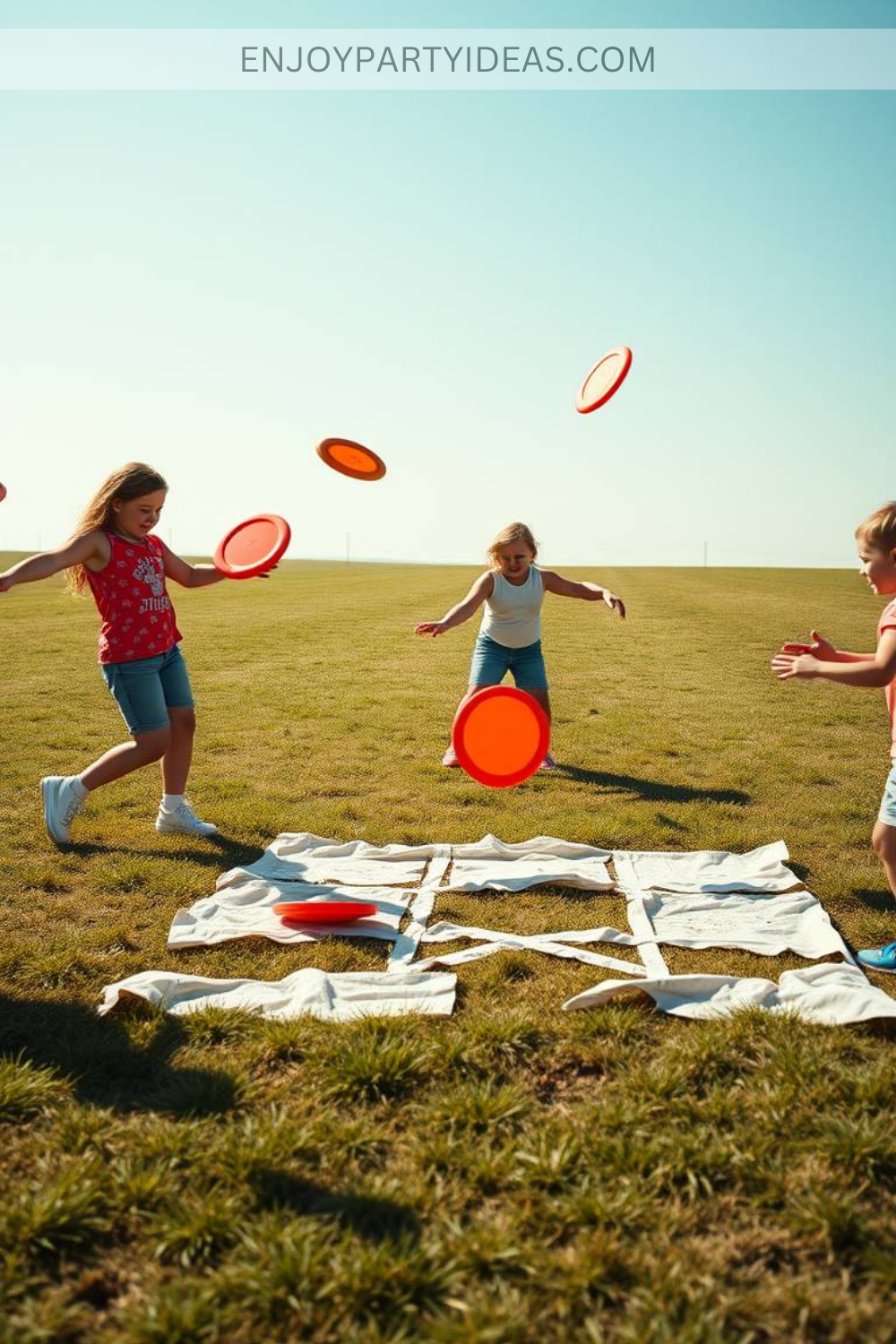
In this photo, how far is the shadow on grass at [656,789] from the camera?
8.14m

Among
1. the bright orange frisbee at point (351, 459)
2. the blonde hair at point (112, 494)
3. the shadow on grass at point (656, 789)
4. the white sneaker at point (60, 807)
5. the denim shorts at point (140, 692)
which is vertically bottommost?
the shadow on grass at point (656, 789)

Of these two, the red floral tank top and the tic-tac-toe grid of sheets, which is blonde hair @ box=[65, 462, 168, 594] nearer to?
the red floral tank top

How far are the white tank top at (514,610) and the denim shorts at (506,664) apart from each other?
86 mm

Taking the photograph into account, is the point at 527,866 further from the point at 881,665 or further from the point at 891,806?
the point at 881,665

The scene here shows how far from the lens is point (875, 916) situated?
210 inches

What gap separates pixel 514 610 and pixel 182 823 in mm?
3594

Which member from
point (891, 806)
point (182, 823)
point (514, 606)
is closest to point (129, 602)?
point (182, 823)

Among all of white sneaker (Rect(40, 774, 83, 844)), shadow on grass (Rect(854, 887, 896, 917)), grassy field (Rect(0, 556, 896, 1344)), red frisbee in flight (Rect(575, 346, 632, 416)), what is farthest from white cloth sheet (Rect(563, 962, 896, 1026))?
red frisbee in flight (Rect(575, 346, 632, 416))

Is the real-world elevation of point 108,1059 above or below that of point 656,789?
above

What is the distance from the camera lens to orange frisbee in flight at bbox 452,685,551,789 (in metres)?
6.83

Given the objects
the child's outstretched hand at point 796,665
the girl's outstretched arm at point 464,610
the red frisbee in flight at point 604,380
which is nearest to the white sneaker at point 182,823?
the girl's outstretched arm at point 464,610

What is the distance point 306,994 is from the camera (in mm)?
4211

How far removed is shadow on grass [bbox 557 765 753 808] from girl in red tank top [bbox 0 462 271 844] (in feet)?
12.4

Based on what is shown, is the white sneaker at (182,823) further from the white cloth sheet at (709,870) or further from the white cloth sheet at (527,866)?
the white cloth sheet at (709,870)
